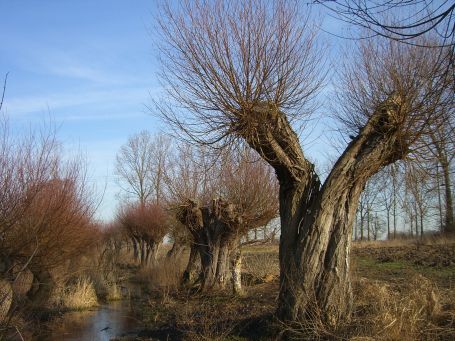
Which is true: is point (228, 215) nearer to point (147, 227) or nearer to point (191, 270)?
point (191, 270)

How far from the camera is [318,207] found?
7.97 metres

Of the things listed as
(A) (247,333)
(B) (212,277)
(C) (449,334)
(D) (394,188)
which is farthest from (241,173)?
(C) (449,334)

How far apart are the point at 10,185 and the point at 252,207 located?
8.03 meters

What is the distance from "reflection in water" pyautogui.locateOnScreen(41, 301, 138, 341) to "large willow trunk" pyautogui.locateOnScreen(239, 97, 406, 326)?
6690mm

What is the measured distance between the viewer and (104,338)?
1275cm

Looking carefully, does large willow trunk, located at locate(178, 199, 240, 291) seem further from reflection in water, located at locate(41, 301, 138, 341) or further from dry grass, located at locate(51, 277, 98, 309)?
dry grass, located at locate(51, 277, 98, 309)

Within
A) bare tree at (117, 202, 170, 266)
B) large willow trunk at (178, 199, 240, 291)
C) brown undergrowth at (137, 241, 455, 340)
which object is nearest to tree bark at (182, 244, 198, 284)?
brown undergrowth at (137, 241, 455, 340)

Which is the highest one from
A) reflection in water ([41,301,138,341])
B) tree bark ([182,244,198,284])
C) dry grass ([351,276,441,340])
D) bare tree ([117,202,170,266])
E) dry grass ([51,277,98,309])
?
bare tree ([117,202,170,266])

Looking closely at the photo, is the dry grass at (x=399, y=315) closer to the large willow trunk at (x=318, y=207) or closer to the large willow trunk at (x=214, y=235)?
the large willow trunk at (x=318, y=207)

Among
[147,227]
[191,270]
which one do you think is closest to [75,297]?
[191,270]

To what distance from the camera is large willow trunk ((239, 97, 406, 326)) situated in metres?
7.77

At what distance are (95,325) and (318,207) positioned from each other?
31.6ft

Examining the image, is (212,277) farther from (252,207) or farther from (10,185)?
(10,185)

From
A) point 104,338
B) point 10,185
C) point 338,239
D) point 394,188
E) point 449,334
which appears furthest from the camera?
point 104,338
